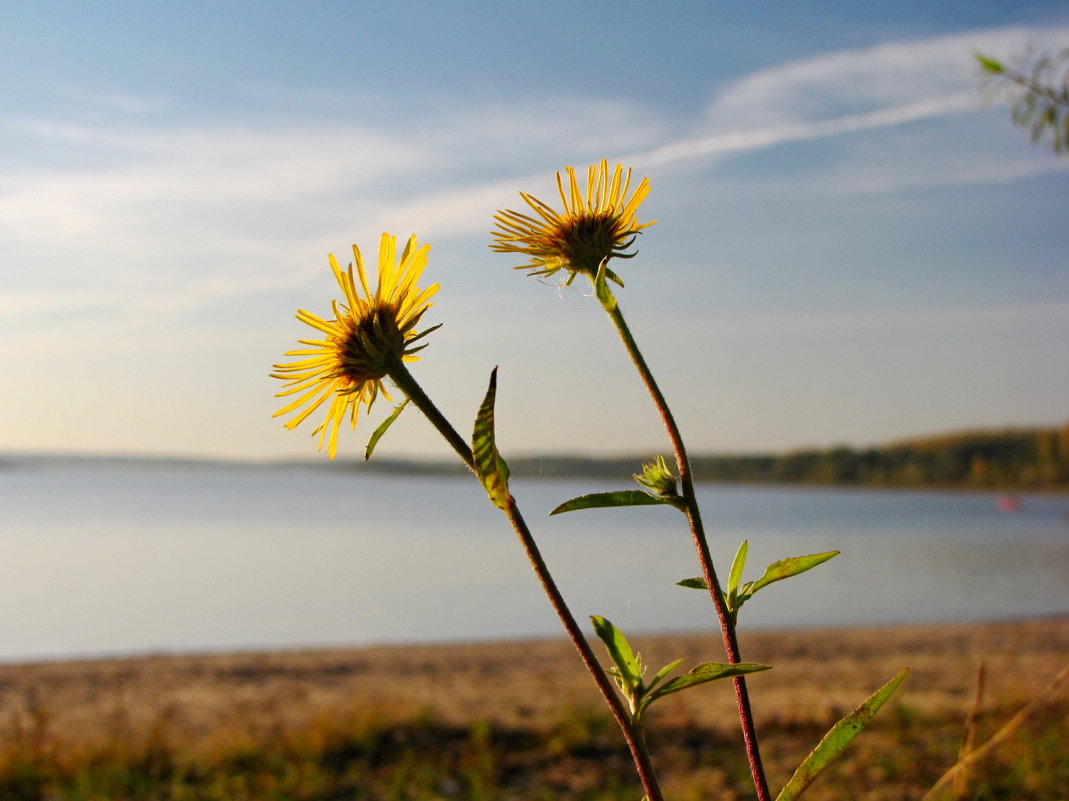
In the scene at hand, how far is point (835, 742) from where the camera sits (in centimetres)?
85

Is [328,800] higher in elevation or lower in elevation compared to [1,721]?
higher

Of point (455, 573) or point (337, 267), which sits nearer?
point (337, 267)

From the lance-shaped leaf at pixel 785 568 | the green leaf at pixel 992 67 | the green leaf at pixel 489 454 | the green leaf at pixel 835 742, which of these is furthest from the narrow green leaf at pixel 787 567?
the green leaf at pixel 992 67

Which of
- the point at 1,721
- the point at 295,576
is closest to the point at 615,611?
the point at 295,576

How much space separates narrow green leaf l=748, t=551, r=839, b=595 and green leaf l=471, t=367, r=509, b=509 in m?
0.27

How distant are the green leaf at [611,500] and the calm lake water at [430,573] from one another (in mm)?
8988

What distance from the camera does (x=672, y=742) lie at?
8.58m

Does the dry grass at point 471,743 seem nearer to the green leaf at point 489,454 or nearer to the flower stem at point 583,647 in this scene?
the flower stem at point 583,647

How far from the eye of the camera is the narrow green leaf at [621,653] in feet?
2.76

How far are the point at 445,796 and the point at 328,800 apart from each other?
2.79ft

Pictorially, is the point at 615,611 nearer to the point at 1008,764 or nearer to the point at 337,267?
the point at 1008,764

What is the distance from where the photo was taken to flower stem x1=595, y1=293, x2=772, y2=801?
77 cm

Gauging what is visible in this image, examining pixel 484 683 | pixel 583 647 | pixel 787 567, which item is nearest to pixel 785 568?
pixel 787 567

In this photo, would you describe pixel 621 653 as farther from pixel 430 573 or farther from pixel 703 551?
pixel 430 573
